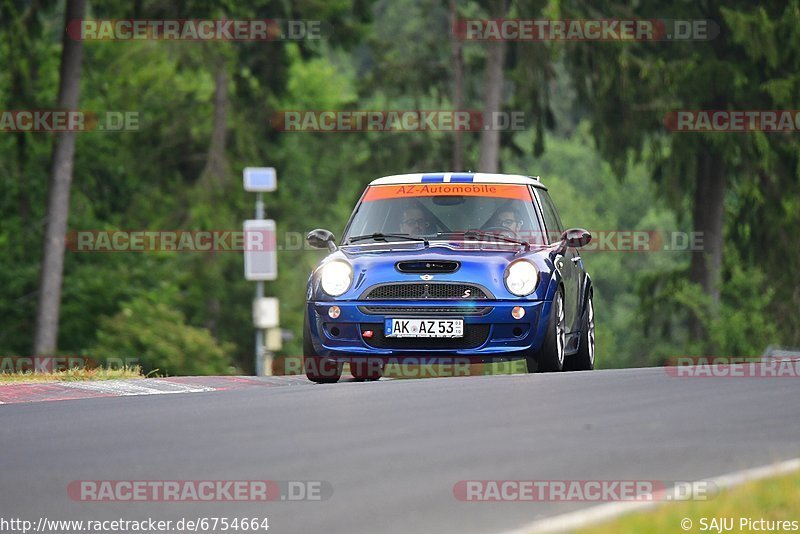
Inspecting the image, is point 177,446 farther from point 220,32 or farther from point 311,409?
point 220,32

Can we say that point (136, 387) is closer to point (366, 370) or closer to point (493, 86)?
point (366, 370)

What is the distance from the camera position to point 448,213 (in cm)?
1502

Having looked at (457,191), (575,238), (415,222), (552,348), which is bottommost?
(552,348)

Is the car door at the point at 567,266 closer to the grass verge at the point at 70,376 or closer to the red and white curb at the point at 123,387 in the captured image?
the red and white curb at the point at 123,387

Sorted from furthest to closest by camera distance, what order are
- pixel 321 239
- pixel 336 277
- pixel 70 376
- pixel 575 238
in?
pixel 70 376 → pixel 575 238 → pixel 321 239 → pixel 336 277

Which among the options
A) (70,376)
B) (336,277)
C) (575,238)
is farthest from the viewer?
(70,376)

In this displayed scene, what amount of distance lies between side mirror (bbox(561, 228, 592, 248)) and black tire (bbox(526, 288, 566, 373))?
2.74 feet

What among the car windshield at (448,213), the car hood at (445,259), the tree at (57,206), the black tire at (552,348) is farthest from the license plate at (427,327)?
the tree at (57,206)

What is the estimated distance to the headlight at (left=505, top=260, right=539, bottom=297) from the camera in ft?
45.0

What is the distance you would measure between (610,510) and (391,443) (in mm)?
2310

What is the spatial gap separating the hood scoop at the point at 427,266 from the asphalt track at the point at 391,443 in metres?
1.35

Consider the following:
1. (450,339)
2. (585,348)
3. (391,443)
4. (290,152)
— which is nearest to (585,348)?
(585,348)

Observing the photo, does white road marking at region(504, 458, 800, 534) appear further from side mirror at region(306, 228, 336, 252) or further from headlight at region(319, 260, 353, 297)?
side mirror at region(306, 228, 336, 252)

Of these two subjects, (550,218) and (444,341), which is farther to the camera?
(550,218)
